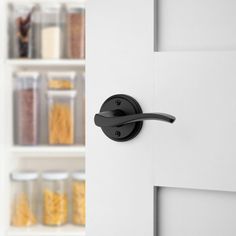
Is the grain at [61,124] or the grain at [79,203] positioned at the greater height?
the grain at [61,124]

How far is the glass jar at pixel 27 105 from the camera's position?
5.16ft

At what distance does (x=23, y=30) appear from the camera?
5.14 ft

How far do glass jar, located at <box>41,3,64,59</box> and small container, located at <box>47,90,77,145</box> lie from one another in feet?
0.48

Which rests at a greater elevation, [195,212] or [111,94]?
[111,94]

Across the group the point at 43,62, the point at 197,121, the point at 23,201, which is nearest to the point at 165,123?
the point at 197,121

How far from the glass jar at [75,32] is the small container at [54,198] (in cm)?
45

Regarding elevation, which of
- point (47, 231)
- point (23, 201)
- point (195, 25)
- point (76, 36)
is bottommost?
point (47, 231)

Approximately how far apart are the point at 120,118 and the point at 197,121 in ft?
0.27

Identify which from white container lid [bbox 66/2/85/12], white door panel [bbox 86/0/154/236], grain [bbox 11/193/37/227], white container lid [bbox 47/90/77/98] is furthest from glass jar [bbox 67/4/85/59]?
white door panel [bbox 86/0/154/236]

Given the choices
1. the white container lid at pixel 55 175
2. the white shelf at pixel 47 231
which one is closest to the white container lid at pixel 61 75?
the white container lid at pixel 55 175

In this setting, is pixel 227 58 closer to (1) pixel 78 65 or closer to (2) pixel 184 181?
(2) pixel 184 181

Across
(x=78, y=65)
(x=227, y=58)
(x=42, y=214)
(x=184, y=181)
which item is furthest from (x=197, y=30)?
(x=42, y=214)

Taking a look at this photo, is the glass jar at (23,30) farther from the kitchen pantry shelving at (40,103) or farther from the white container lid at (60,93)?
the white container lid at (60,93)

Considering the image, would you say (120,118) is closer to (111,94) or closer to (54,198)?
(111,94)
